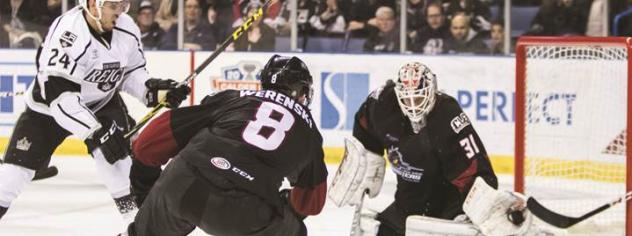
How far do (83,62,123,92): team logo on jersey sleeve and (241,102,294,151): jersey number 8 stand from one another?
1397mm

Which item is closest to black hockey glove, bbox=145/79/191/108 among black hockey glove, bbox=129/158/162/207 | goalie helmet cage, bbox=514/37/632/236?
black hockey glove, bbox=129/158/162/207

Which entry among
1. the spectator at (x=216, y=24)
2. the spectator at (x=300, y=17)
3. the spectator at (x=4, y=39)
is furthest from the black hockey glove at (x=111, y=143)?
the spectator at (x=4, y=39)

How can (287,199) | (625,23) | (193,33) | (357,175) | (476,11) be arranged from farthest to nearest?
(193,33) → (476,11) → (625,23) → (357,175) → (287,199)

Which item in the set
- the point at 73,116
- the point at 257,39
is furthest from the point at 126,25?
the point at 257,39

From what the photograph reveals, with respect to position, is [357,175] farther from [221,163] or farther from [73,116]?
[73,116]

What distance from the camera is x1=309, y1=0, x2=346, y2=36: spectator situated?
7375 millimetres

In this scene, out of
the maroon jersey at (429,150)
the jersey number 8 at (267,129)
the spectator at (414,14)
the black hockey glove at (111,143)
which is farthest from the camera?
the spectator at (414,14)

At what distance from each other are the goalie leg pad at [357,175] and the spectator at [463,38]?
316 cm

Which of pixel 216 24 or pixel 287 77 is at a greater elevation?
pixel 216 24

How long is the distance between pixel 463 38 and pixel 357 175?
3291mm

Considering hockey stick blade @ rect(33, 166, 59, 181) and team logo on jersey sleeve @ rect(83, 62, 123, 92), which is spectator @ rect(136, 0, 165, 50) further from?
team logo on jersey sleeve @ rect(83, 62, 123, 92)

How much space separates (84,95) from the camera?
14.6 ft

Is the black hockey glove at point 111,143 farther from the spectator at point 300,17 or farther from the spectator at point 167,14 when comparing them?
the spectator at point 167,14

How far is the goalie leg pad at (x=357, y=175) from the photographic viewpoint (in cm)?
392
